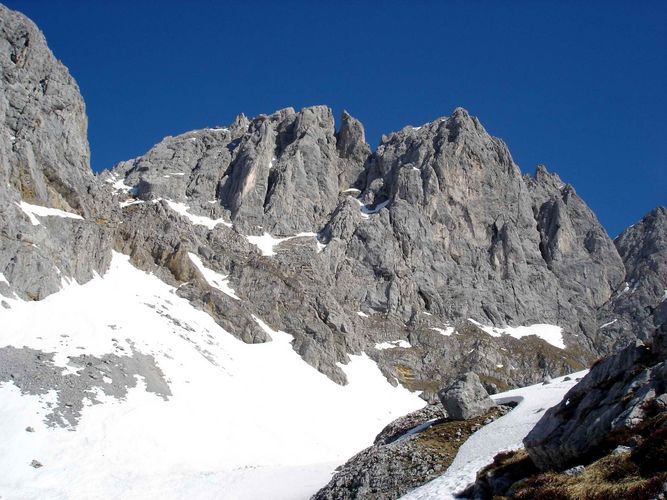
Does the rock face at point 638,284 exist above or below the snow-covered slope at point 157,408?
above

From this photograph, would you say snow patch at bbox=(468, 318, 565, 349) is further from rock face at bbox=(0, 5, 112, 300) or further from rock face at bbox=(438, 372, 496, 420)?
rock face at bbox=(438, 372, 496, 420)

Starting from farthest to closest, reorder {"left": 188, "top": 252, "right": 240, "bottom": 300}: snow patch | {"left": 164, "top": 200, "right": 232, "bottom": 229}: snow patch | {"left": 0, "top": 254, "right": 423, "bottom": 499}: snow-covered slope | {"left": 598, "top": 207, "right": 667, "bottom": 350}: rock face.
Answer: {"left": 598, "top": 207, "right": 667, "bottom": 350}: rock face
{"left": 164, "top": 200, "right": 232, "bottom": 229}: snow patch
{"left": 188, "top": 252, "right": 240, "bottom": 300}: snow patch
{"left": 0, "top": 254, "right": 423, "bottom": 499}: snow-covered slope

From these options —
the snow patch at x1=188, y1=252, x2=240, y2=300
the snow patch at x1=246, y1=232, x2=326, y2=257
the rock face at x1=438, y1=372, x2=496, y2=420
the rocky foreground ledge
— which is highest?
the snow patch at x1=246, y1=232, x2=326, y2=257

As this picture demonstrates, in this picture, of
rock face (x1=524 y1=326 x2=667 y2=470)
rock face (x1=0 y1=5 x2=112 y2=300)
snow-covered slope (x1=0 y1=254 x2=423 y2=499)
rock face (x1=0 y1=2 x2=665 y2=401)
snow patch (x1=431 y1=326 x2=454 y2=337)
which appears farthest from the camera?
snow patch (x1=431 y1=326 x2=454 y2=337)

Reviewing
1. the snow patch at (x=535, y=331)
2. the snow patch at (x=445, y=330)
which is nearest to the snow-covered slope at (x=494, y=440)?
the snow patch at (x=445, y=330)

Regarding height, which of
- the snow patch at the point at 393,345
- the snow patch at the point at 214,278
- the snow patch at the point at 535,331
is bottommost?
the snow patch at the point at 393,345

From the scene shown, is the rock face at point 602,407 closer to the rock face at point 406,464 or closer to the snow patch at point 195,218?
the rock face at point 406,464

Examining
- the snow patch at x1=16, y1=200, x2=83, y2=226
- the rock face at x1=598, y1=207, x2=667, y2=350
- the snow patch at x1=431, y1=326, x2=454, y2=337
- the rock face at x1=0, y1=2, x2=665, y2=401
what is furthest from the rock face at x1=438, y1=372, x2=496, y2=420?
the rock face at x1=598, y1=207, x2=667, y2=350

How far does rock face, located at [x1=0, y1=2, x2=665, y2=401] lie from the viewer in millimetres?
84750

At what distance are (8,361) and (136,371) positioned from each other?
12181 mm

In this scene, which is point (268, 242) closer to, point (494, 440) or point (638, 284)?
point (638, 284)

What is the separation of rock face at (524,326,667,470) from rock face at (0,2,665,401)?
190ft

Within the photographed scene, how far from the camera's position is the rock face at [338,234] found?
84.8 metres

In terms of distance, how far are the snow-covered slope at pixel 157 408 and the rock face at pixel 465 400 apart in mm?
11058
